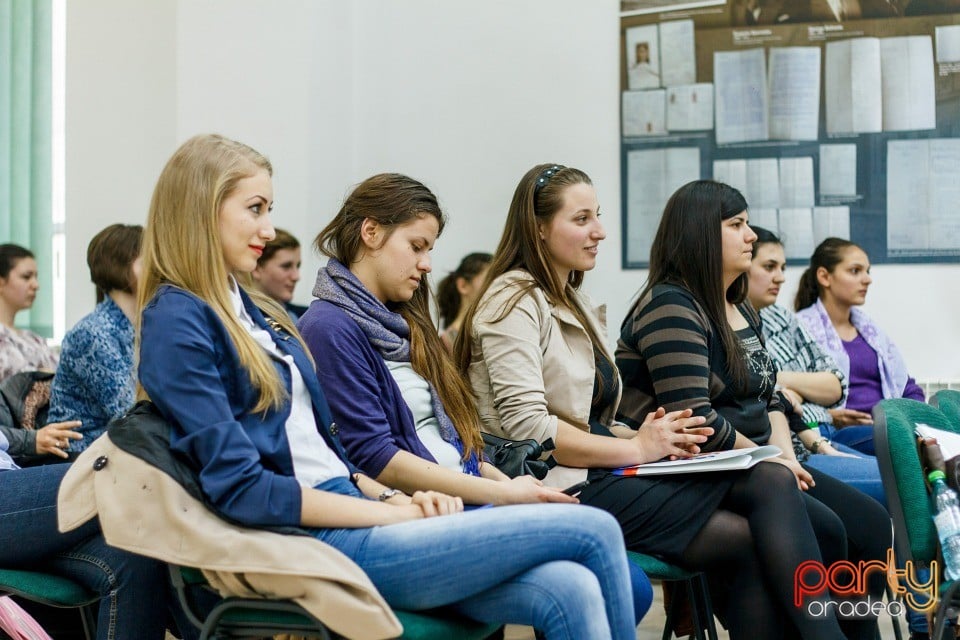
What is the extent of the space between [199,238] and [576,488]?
983 mm

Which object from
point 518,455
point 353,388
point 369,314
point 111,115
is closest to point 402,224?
point 369,314

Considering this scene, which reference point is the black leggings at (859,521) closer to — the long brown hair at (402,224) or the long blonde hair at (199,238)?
the long brown hair at (402,224)

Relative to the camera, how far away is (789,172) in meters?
4.53

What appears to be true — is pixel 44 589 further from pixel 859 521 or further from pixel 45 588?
pixel 859 521

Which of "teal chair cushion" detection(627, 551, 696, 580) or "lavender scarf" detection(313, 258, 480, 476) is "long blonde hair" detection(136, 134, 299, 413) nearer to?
"lavender scarf" detection(313, 258, 480, 476)

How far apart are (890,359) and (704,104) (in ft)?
4.28

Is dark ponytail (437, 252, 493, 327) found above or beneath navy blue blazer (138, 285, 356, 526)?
above

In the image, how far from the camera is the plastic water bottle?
2055 millimetres

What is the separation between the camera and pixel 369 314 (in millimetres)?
2105

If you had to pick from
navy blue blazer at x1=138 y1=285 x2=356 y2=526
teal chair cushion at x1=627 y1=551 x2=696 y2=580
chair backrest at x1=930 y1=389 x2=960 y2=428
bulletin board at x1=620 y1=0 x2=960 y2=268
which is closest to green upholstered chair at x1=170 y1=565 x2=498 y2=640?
navy blue blazer at x1=138 y1=285 x2=356 y2=526

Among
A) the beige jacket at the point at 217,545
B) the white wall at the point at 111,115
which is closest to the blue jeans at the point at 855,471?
the beige jacket at the point at 217,545

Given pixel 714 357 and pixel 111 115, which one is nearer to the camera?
pixel 714 357

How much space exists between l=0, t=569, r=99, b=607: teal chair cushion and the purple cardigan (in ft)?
1.79

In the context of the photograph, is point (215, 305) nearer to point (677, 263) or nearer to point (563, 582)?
point (563, 582)
